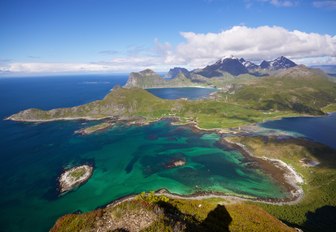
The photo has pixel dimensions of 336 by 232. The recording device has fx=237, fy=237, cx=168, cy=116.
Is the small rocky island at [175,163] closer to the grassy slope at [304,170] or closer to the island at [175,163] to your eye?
the island at [175,163]

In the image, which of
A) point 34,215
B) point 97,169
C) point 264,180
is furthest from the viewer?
point 97,169

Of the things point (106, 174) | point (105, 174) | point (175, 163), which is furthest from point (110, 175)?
point (175, 163)

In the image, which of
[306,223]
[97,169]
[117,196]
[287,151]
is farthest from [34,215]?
[287,151]

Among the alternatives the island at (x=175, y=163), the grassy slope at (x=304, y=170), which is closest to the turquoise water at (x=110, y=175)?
the island at (x=175, y=163)

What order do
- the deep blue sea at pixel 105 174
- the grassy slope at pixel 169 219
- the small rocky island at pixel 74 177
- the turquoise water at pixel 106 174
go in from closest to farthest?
the grassy slope at pixel 169 219, the deep blue sea at pixel 105 174, the turquoise water at pixel 106 174, the small rocky island at pixel 74 177

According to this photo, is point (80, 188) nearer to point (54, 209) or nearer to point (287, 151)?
point (54, 209)

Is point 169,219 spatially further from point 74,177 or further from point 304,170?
point 304,170

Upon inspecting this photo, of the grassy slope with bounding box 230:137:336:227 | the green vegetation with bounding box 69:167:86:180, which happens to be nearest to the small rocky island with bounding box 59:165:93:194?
the green vegetation with bounding box 69:167:86:180
